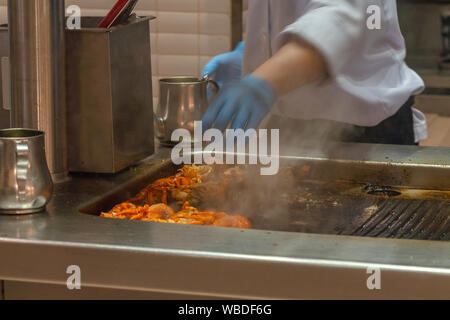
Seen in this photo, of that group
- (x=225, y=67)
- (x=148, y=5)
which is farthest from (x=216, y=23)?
(x=225, y=67)

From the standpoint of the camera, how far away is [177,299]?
962mm

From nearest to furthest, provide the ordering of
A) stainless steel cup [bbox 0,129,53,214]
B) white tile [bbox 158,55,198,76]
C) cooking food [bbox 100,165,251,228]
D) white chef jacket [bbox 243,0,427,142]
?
stainless steel cup [bbox 0,129,53,214], cooking food [bbox 100,165,251,228], white chef jacket [bbox 243,0,427,142], white tile [bbox 158,55,198,76]

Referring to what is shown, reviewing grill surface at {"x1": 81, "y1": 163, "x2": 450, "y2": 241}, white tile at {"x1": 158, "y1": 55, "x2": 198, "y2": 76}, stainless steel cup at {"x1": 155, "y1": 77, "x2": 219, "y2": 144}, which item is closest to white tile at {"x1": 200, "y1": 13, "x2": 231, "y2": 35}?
white tile at {"x1": 158, "y1": 55, "x2": 198, "y2": 76}

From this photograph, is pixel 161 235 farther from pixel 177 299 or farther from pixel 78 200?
pixel 78 200

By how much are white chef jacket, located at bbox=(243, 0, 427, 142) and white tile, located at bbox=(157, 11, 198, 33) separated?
4.14 feet

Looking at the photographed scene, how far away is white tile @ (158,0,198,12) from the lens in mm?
3182

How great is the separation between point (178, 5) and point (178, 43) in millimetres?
178

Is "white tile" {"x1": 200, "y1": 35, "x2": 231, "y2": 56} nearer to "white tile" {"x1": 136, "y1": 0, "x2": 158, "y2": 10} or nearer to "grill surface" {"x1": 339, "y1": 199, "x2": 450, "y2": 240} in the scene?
"white tile" {"x1": 136, "y1": 0, "x2": 158, "y2": 10}

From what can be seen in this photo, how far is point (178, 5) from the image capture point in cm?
320

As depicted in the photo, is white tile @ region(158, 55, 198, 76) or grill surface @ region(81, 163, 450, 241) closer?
grill surface @ region(81, 163, 450, 241)

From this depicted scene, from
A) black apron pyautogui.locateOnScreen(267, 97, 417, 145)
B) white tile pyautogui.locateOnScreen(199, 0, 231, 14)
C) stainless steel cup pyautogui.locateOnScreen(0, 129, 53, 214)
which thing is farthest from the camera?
white tile pyautogui.locateOnScreen(199, 0, 231, 14)

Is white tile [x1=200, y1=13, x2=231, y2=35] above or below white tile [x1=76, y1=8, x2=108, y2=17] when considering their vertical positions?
below

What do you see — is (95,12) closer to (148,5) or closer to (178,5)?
(148,5)
